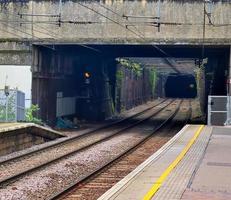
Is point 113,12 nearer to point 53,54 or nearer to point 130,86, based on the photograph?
point 53,54

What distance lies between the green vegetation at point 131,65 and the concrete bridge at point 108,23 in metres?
15.6

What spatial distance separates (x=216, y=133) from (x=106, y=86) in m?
18.6

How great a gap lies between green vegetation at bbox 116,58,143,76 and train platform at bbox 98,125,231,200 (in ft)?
95.4

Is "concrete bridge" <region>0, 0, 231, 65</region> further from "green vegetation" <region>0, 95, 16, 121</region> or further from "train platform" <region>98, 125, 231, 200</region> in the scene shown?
"train platform" <region>98, 125, 231, 200</region>

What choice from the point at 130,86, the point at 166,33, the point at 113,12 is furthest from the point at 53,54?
the point at 130,86

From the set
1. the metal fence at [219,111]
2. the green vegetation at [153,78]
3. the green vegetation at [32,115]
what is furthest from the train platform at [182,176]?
the green vegetation at [153,78]

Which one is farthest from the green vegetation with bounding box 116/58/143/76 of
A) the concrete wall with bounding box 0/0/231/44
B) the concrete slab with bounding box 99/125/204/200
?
the concrete slab with bounding box 99/125/204/200

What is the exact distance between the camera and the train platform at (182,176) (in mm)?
9352

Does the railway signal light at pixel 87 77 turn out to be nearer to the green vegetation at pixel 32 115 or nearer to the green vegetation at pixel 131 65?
the green vegetation at pixel 131 65

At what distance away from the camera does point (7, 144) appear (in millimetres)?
20000

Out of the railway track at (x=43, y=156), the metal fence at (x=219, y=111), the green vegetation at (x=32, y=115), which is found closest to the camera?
the railway track at (x=43, y=156)

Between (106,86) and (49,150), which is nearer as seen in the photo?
(49,150)

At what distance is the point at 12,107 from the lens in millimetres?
27141

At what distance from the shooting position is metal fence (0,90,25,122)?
1049 inches
